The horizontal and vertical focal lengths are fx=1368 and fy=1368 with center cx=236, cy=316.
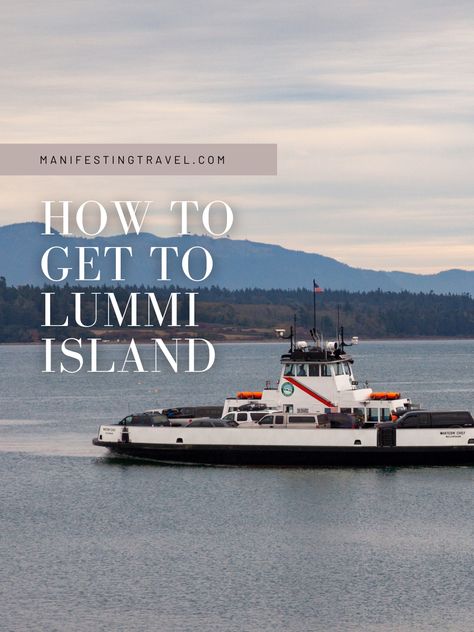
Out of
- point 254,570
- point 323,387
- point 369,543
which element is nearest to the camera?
point 254,570

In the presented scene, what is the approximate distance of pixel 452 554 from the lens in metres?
53.4

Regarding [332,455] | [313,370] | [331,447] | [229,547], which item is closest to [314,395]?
[313,370]

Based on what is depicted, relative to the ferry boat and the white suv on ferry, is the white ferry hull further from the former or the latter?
the white suv on ferry

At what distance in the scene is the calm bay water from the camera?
147 feet

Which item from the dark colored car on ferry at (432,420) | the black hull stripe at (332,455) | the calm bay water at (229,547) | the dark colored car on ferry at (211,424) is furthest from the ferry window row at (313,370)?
the calm bay water at (229,547)

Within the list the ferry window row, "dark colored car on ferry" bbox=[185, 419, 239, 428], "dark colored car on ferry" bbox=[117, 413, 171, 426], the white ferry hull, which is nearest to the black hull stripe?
the white ferry hull

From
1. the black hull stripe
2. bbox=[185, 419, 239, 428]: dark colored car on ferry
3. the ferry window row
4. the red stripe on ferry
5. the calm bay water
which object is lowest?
the calm bay water

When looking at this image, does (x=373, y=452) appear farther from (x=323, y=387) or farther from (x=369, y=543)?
(x=369, y=543)

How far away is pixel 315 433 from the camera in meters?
73.6

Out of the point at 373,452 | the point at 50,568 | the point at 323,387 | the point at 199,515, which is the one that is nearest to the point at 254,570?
the point at 50,568

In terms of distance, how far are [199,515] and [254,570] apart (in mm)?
11810

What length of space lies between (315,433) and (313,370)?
5881 mm

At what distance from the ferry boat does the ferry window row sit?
0.06 metres

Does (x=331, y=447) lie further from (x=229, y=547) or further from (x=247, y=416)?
(x=229, y=547)
